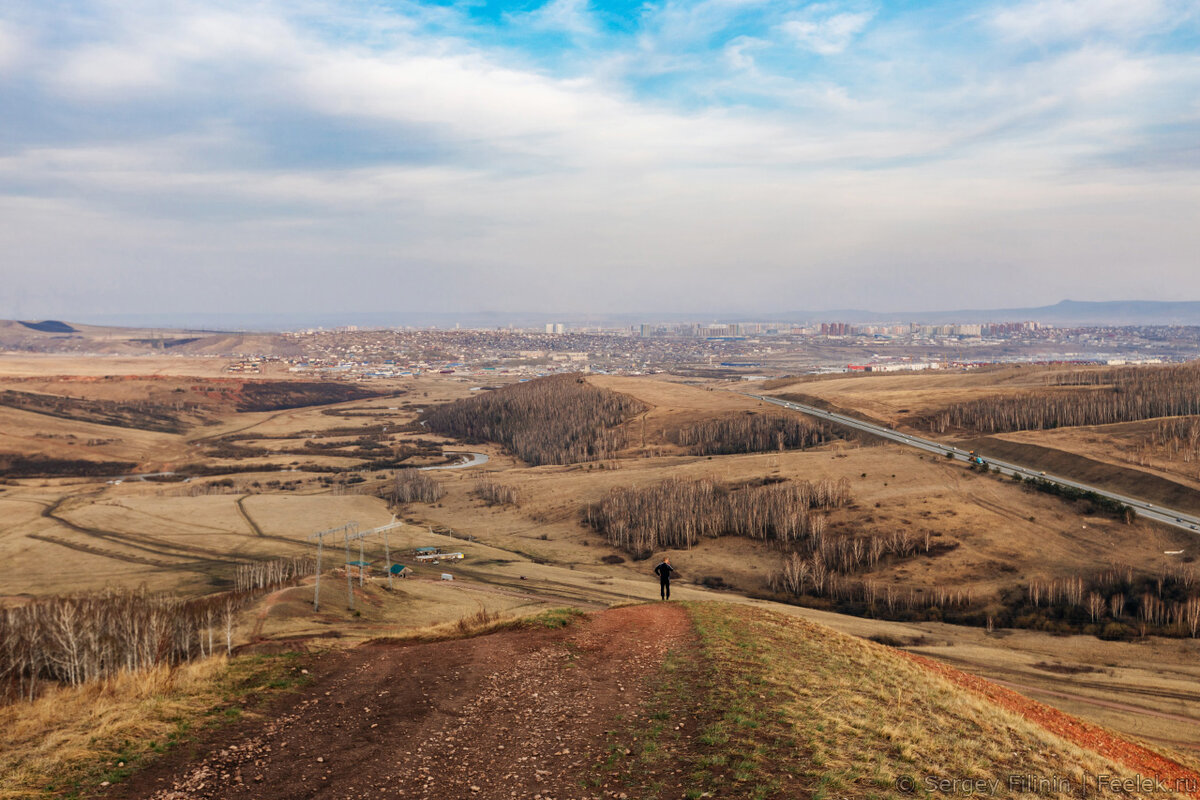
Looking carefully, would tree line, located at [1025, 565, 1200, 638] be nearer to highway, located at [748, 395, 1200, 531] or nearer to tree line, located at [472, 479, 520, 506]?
highway, located at [748, 395, 1200, 531]

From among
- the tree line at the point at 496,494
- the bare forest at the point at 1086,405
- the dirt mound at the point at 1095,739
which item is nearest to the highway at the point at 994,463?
the bare forest at the point at 1086,405

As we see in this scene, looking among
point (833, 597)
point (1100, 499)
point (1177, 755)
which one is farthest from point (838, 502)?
point (1177, 755)

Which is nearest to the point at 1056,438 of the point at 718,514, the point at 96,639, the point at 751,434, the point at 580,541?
the point at 718,514

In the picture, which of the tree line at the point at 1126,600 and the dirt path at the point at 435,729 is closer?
the dirt path at the point at 435,729

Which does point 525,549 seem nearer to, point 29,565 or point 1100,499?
point 29,565

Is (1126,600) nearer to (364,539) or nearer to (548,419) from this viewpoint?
(364,539)

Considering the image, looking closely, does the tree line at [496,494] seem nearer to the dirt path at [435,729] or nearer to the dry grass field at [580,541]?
the dry grass field at [580,541]
